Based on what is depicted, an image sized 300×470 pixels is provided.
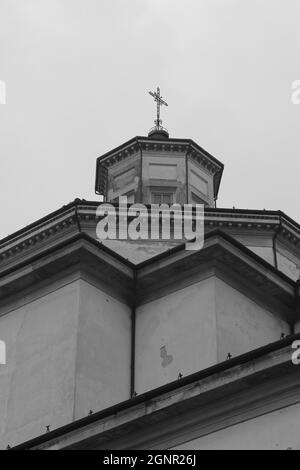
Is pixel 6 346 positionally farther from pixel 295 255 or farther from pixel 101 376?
pixel 295 255

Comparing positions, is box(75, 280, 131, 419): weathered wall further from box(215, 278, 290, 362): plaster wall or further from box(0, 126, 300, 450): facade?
box(215, 278, 290, 362): plaster wall

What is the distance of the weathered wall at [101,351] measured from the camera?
2203 centimetres

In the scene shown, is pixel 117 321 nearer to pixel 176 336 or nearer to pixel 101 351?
pixel 101 351

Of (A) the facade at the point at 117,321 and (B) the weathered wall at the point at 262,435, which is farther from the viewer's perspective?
(A) the facade at the point at 117,321

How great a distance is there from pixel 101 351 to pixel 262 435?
26.9ft

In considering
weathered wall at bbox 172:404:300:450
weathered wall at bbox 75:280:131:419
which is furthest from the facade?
weathered wall at bbox 172:404:300:450

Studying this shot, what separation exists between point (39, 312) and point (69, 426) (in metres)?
7.30

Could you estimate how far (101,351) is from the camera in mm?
22781

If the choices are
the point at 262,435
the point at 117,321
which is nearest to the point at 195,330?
the point at 117,321

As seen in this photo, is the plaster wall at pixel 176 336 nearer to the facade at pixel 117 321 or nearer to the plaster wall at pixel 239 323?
the facade at pixel 117 321

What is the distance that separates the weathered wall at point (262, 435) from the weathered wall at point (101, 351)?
6.43 m

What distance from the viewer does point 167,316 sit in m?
23.6

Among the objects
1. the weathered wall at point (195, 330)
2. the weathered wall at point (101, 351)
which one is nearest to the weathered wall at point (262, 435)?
the weathered wall at point (195, 330)

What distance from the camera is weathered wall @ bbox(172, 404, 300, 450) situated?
14734 millimetres
